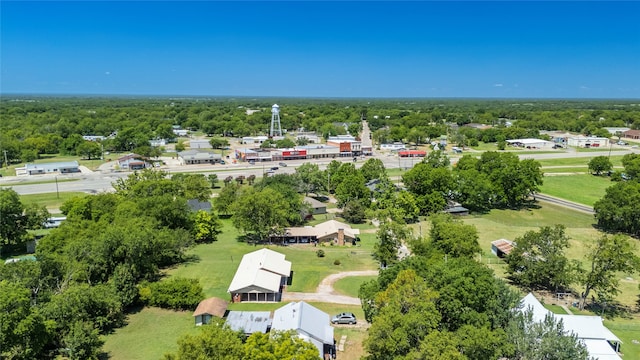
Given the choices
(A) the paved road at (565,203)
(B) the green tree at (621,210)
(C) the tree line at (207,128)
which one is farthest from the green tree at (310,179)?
(C) the tree line at (207,128)

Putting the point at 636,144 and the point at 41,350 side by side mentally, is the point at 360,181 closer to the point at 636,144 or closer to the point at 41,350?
the point at 41,350

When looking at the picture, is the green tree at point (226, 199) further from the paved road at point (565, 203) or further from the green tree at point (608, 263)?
the paved road at point (565, 203)

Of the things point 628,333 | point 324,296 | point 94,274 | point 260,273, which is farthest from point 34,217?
point 628,333

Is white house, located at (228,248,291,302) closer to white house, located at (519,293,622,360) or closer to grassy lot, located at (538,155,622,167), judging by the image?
white house, located at (519,293,622,360)

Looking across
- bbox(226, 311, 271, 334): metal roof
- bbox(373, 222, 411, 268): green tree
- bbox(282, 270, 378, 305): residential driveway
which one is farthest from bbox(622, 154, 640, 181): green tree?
bbox(226, 311, 271, 334): metal roof

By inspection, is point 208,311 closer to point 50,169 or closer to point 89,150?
point 50,169

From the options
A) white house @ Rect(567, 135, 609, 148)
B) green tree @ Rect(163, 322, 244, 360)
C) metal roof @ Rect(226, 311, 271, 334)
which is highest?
white house @ Rect(567, 135, 609, 148)
